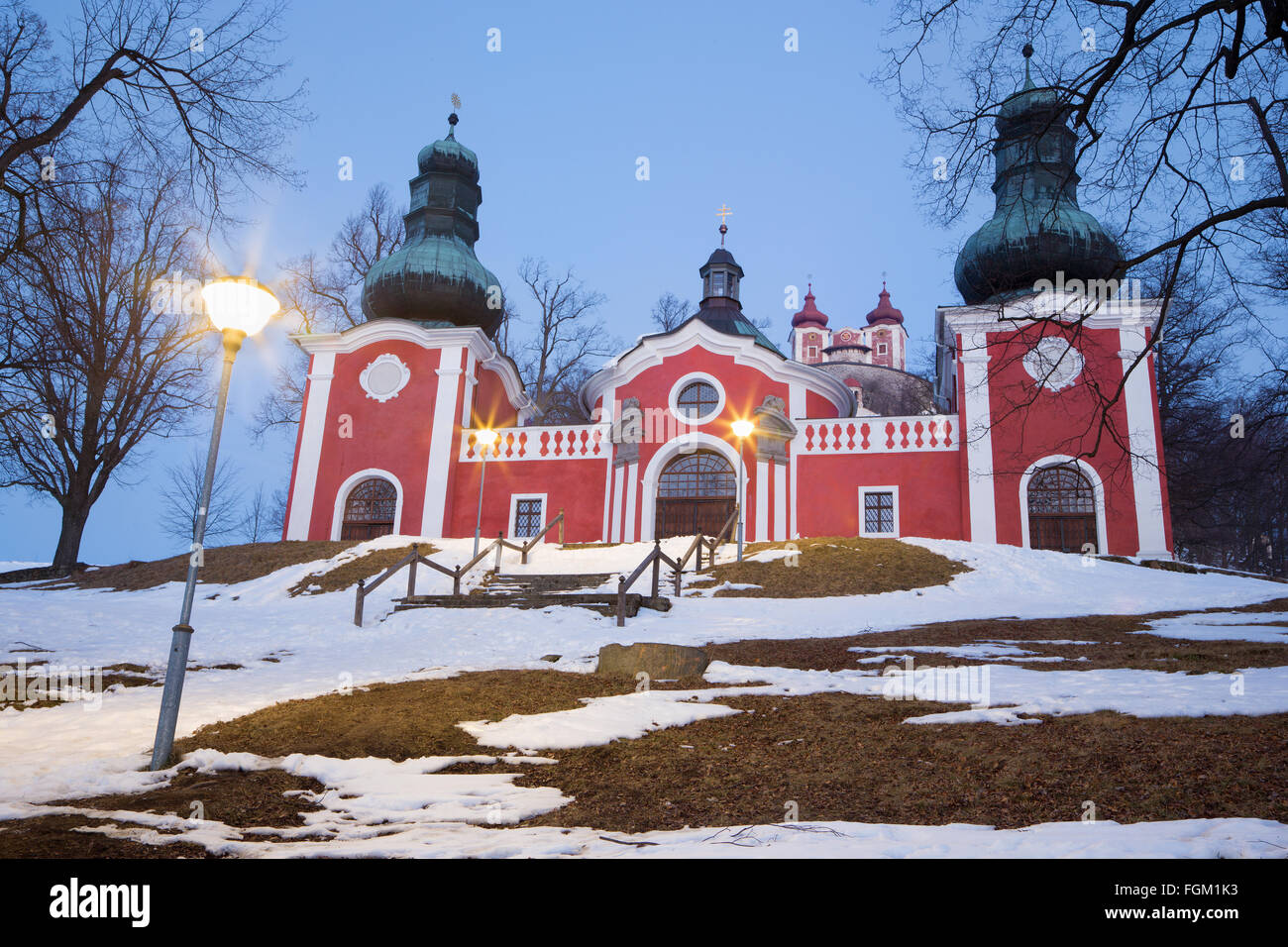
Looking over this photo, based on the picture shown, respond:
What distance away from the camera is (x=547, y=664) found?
981cm

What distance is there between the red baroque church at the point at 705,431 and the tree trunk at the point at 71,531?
206 inches

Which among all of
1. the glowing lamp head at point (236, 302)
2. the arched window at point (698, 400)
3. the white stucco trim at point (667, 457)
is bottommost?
the glowing lamp head at point (236, 302)

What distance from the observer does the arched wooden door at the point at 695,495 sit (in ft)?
78.5

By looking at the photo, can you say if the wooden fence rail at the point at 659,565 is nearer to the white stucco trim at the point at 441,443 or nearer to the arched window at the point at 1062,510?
the arched window at the point at 1062,510

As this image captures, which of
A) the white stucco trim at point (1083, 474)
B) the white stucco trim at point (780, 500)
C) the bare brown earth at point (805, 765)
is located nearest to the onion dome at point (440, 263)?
the white stucco trim at point (780, 500)

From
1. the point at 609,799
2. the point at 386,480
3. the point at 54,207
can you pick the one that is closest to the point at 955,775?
the point at 609,799

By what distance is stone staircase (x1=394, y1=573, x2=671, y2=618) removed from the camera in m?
13.5

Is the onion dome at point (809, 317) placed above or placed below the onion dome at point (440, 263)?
above

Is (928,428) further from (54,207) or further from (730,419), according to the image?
(54,207)

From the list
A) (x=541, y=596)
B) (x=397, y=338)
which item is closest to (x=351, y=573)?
(x=541, y=596)

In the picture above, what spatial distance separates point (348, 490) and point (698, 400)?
10670 mm

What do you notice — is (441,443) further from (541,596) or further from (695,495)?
(541,596)

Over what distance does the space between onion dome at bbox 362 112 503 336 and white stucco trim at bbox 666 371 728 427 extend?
706 centimetres

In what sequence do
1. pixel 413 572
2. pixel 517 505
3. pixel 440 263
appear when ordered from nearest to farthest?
pixel 413 572 < pixel 517 505 < pixel 440 263
